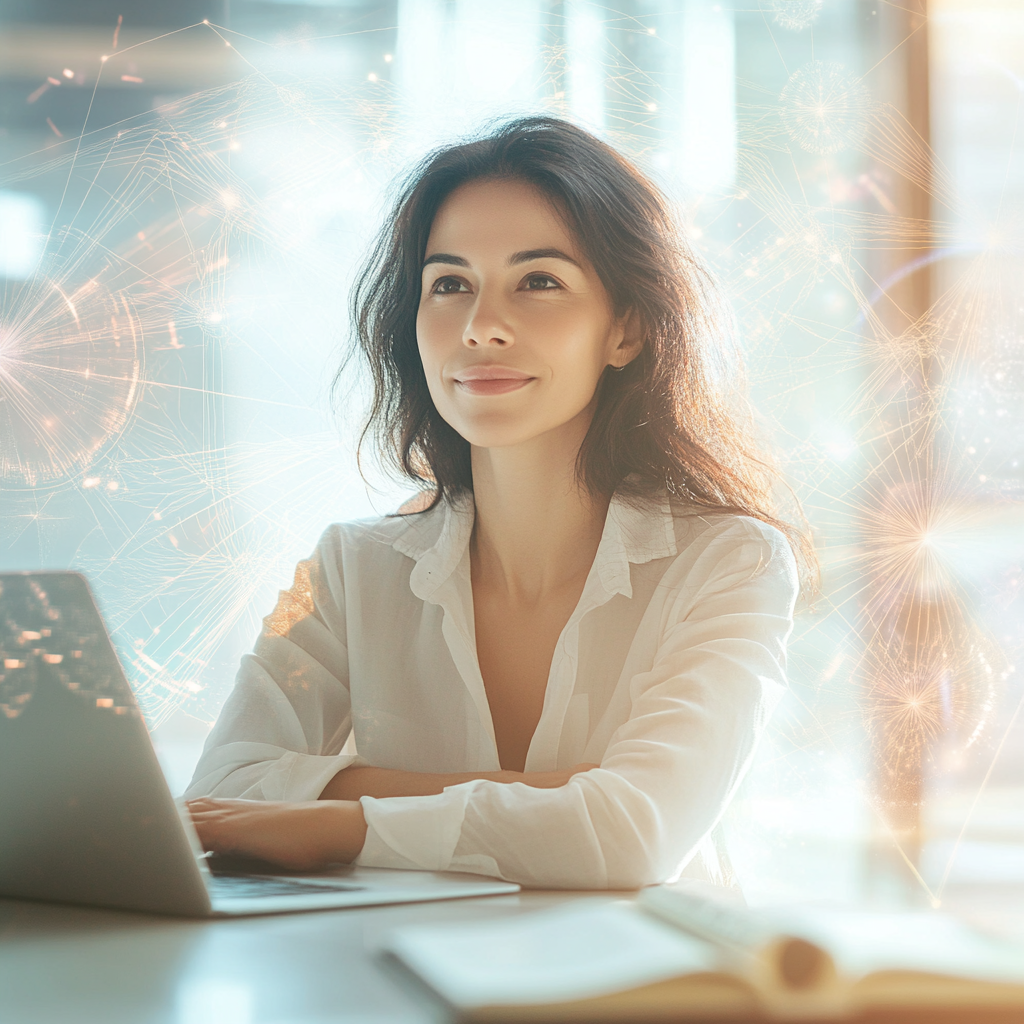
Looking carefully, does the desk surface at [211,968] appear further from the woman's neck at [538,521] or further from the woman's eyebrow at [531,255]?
the woman's eyebrow at [531,255]

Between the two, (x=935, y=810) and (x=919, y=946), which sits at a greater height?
(x=935, y=810)

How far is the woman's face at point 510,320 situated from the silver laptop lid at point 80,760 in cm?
76

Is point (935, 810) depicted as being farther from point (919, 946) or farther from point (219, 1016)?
point (219, 1016)

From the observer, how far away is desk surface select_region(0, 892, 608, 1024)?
0.41 meters

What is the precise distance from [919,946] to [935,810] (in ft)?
5.89

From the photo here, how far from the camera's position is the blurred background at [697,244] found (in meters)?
1.88

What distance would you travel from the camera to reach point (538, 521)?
1.33 meters

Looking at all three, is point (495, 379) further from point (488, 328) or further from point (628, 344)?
point (628, 344)

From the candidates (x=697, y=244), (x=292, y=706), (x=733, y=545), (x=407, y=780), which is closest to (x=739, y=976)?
(x=407, y=780)

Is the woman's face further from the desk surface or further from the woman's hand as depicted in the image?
the desk surface

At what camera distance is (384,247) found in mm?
1486

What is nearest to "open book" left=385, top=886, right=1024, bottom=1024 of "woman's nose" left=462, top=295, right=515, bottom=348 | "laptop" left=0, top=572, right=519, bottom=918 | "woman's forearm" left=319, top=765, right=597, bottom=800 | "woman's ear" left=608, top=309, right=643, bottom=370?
"laptop" left=0, top=572, right=519, bottom=918

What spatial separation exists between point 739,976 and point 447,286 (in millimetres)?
1091

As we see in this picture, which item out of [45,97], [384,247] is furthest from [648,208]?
[45,97]
